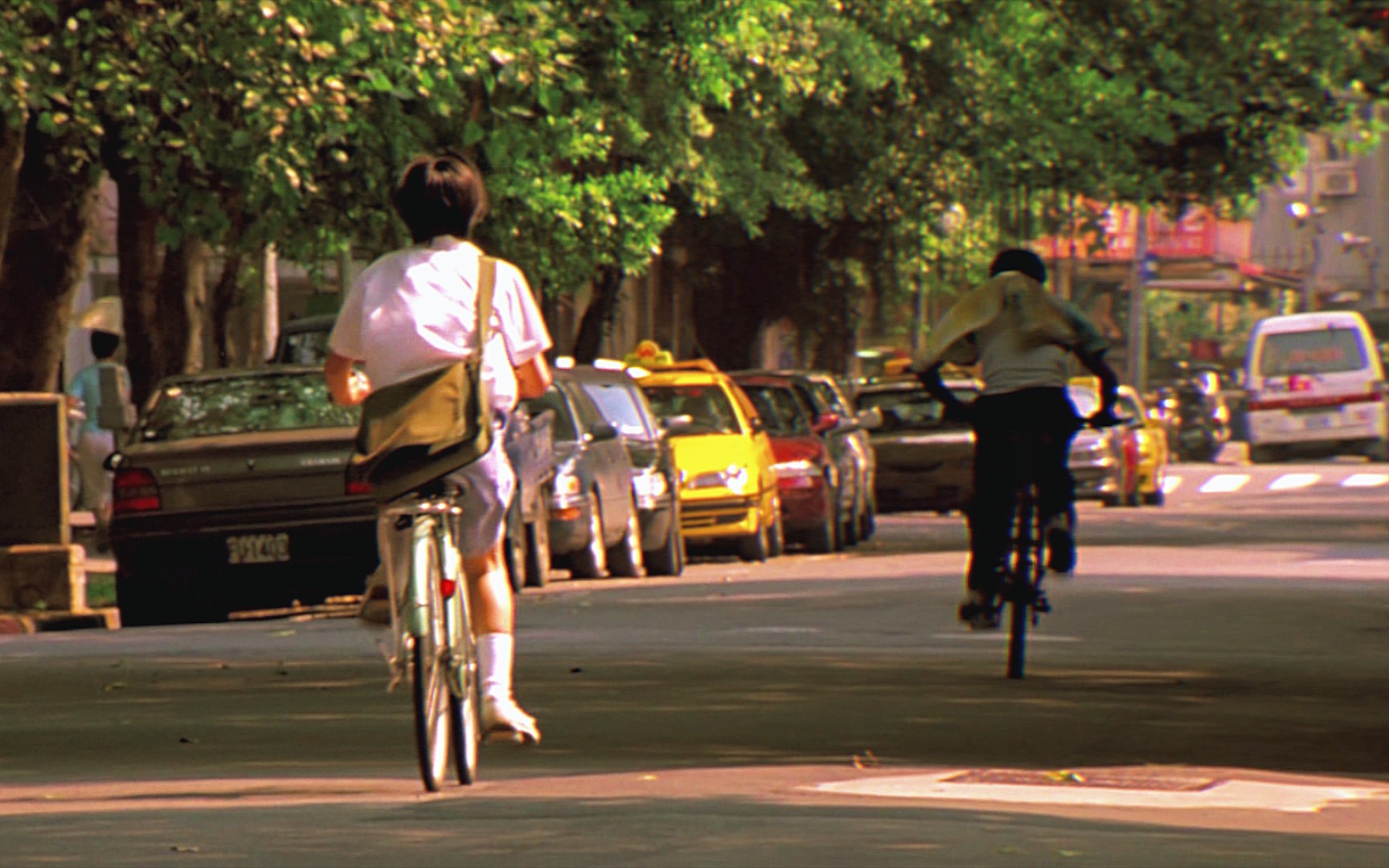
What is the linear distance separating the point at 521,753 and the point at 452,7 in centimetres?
943

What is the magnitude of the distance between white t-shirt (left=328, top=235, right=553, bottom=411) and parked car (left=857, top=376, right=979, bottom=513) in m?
24.3

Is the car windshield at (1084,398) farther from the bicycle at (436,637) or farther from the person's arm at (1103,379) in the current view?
the bicycle at (436,637)

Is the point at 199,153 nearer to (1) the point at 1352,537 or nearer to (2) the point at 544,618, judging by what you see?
(2) the point at 544,618

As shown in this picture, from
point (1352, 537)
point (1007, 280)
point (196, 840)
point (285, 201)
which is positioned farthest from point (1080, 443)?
point (196, 840)

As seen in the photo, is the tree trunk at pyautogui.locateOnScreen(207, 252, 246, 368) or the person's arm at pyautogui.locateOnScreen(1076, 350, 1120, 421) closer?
the person's arm at pyautogui.locateOnScreen(1076, 350, 1120, 421)

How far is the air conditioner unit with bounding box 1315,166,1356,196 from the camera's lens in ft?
400

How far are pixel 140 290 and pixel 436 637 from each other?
63.1ft

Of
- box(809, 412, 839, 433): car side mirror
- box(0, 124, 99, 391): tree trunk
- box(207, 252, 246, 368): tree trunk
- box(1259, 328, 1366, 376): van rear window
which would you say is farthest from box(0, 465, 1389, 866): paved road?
box(1259, 328, 1366, 376): van rear window

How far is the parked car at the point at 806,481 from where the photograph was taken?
28.6 m

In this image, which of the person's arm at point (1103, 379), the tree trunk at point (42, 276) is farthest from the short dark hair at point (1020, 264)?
the tree trunk at point (42, 276)

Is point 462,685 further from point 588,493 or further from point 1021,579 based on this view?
point 588,493

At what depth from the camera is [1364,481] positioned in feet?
148

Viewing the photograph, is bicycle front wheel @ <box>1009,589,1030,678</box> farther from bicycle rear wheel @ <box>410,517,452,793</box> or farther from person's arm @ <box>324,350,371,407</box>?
bicycle rear wheel @ <box>410,517,452,793</box>

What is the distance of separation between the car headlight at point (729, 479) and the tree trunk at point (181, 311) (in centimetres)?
434
